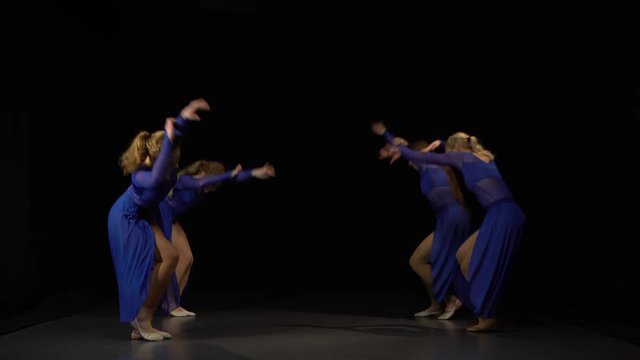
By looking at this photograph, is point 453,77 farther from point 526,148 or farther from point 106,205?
point 106,205

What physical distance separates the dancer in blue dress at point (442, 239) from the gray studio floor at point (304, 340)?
221mm

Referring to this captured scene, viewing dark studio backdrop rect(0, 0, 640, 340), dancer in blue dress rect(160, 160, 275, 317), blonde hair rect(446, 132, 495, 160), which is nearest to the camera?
blonde hair rect(446, 132, 495, 160)

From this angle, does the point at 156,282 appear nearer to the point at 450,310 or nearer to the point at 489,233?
the point at 489,233

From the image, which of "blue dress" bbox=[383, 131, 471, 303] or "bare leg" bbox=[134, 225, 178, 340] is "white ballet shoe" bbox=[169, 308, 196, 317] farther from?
"blue dress" bbox=[383, 131, 471, 303]

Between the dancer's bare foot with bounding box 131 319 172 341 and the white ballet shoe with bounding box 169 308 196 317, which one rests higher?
the dancer's bare foot with bounding box 131 319 172 341

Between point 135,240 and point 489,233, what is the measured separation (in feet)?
7.23

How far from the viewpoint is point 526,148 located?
7.41 meters

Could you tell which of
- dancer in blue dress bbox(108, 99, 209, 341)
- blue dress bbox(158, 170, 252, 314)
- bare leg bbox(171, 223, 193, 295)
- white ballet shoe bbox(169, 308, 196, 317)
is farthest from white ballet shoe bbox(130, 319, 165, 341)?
bare leg bbox(171, 223, 193, 295)

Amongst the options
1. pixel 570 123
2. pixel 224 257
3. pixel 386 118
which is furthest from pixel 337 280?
pixel 570 123

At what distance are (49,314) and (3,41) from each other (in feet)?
6.60

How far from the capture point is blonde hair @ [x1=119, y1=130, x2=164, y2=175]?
510 cm

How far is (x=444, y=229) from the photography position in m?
6.43

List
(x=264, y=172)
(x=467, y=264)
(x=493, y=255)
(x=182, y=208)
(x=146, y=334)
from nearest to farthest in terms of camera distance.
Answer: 1. (x=146, y=334)
2. (x=493, y=255)
3. (x=467, y=264)
4. (x=264, y=172)
5. (x=182, y=208)

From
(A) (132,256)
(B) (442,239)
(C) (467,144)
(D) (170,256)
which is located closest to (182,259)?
(D) (170,256)
